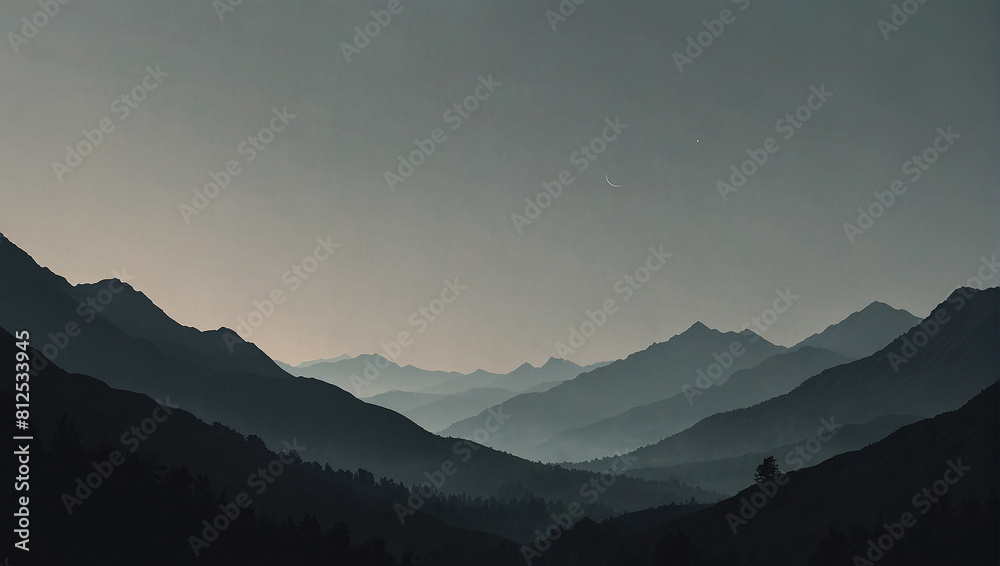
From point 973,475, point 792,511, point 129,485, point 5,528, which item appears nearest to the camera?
point 5,528

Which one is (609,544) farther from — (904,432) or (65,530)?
(65,530)

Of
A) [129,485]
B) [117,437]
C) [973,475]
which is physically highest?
[117,437]

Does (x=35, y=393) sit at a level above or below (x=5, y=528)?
above

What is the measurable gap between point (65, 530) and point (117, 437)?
10015cm

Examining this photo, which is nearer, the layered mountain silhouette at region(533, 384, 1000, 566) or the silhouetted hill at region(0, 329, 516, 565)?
the silhouetted hill at region(0, 329, 516, 565)

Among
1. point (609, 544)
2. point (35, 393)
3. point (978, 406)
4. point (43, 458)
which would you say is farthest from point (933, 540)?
point (35, 393)

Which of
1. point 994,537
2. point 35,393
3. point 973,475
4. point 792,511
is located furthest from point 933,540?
point 35,393

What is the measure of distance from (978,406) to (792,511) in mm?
45290

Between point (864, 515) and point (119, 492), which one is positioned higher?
point (864, 515)

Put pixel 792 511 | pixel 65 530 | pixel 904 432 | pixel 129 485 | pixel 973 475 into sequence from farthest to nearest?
pixel 904 432, pixel 792 511, pixel 973 475, pixel 129 485, pixel 65 530

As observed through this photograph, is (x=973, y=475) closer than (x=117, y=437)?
Yes

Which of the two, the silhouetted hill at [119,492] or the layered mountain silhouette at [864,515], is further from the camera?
the layered mountain silhouette at [864,515]

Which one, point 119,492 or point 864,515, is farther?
point 864,515

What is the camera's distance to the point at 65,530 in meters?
80.6
